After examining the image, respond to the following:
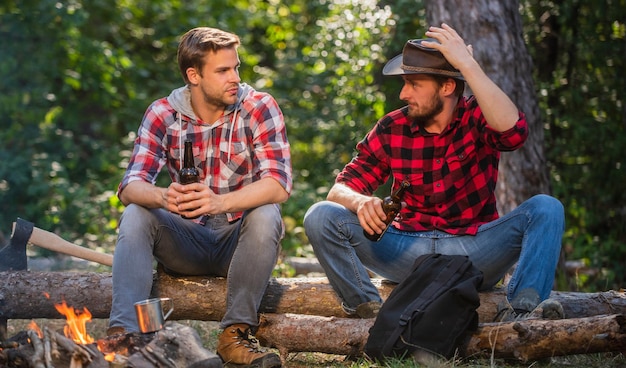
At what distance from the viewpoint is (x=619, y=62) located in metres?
8.03

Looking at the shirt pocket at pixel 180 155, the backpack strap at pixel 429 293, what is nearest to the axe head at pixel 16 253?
the shirt pocket at pixel 180 155

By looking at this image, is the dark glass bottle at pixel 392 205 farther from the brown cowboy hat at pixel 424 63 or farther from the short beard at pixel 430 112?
the brown cowboy hat at pixel 424 63

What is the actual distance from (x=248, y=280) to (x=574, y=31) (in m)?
5.19

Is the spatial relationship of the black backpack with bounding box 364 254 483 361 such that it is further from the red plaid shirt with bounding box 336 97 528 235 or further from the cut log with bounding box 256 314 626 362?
the red plaid shirt with bounding box 336 97 528 235

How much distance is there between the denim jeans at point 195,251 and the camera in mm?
4270

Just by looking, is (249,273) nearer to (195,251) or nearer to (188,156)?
(195,251)

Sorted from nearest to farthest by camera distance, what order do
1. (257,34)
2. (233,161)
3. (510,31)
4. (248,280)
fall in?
→ (248,280) < (233,161) < (510,31) < (257,34)

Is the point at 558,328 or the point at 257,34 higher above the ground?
the point at 257,34

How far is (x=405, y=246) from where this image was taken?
4.74 m

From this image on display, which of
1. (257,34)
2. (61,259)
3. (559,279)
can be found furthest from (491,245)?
(257,34)

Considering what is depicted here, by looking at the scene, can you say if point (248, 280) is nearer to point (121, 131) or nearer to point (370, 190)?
point (370, 190)

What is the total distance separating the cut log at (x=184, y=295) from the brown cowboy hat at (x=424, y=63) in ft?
3.81

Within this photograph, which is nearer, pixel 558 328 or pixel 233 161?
pixel 558 328

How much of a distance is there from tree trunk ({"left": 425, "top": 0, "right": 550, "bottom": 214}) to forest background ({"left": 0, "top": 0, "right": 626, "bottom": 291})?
17 mm
